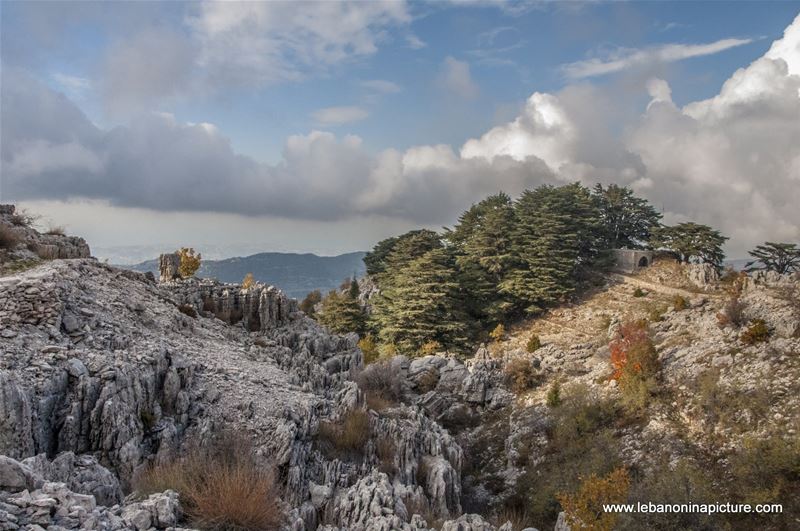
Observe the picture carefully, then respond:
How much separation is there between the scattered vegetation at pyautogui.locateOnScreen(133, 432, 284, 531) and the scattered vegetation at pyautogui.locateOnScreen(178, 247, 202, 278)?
3343cm

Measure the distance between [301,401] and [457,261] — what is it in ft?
124

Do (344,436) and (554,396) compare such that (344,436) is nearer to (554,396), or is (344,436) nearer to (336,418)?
(336,418)

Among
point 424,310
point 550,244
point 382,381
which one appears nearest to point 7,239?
point 382,381

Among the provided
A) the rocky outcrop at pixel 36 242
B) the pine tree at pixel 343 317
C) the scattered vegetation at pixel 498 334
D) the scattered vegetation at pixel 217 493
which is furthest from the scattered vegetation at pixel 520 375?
A: the rocky outcrop at pixel 36 242

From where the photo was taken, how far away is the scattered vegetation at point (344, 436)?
14.0m

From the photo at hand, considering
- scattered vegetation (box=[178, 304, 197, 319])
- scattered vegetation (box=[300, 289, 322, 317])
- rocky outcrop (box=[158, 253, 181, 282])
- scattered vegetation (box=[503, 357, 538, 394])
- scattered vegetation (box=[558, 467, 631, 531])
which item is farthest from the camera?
scattered vegetation (box=[300, 289, 322, 317])

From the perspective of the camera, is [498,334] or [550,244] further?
[550,244]

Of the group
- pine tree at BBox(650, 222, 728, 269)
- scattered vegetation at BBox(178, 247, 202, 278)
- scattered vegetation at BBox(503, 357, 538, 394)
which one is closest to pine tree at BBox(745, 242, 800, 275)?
pine tree at BBox(650, 222, 728, 269)

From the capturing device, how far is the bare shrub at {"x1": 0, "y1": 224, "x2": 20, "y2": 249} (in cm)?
1832

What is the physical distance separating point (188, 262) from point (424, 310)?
22286 millimetres

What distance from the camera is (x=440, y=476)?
1437cm

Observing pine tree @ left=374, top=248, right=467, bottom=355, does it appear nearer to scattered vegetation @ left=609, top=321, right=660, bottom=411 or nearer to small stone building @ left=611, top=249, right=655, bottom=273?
scattered vegetation @ left=609, top=321, right=660, bottom=411

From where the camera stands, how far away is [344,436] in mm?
14406

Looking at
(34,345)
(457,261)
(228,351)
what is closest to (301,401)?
(228,351)
